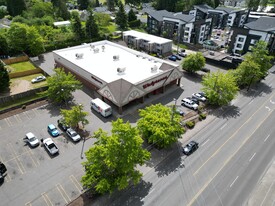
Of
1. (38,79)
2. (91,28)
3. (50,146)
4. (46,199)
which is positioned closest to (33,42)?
(38,79)

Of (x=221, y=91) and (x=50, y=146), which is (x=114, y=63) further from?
(x=50, y=146)

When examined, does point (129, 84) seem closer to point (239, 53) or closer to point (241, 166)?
point (241, 166)

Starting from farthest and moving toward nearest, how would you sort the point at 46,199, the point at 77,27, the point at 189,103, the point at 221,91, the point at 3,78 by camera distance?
1. the point at 77,27
2. the point at 3,78
3. the point at 189,103
4. the point at 221,91
5. the point at 46,199

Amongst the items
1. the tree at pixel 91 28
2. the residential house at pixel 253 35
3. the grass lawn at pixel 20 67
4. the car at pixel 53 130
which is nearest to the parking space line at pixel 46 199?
the car at pixel 53 130

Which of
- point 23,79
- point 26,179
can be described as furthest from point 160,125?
point 23,79

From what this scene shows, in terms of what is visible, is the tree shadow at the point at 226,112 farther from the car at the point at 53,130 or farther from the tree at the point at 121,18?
the tree at the point at 121,18
